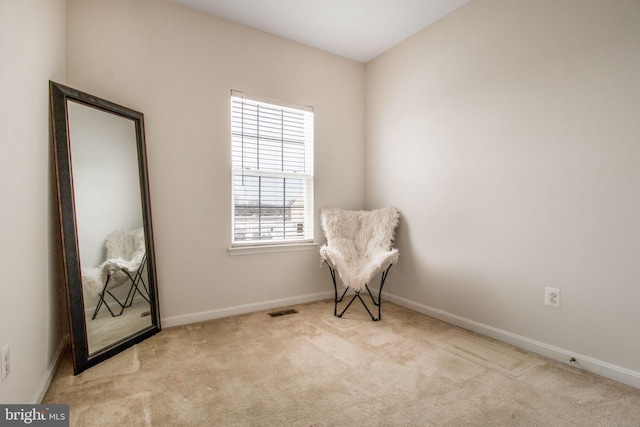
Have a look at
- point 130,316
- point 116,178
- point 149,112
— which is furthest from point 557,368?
point 149,112

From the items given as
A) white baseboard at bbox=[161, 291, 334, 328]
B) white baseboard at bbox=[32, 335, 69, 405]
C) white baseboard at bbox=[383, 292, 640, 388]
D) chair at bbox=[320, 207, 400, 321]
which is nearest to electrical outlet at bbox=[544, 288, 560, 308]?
white baseboard at bbox=[383, 292, 640, 388]

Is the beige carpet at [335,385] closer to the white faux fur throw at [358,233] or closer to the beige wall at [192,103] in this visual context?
the beige wall at [192,103]

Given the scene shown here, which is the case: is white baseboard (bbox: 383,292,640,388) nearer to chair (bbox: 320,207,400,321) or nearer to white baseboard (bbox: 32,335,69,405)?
chair (bbox: 320,207,400,321)

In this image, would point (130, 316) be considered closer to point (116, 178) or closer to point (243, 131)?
point (116, 178)

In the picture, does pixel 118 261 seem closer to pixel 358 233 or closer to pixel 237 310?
pixel 237 310

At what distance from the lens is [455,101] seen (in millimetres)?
2645

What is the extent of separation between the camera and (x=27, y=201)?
1505mm

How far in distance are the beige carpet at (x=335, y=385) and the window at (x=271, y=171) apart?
1.01 m

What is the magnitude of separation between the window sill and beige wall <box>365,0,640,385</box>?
0.93 m

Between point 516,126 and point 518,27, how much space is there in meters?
0.67

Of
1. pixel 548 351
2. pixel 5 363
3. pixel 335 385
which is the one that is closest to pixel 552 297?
pixel 548 351

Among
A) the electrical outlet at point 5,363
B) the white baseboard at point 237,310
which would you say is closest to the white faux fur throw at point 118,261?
the white baseboard at point 237,310

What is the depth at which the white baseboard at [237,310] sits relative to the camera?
2600 mm

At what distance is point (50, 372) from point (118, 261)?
0.69 meters
